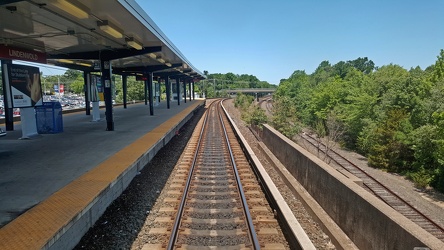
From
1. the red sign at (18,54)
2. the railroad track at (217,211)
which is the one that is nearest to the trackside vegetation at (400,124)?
the railroad track at (217,211)

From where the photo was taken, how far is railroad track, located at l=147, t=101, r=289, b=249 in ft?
17.8

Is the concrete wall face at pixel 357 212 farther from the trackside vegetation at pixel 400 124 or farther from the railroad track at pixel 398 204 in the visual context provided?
the trackside vegetation at pixel 400 124

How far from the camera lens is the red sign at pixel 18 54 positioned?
11289 millimetres

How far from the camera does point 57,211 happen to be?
4777 millimetres

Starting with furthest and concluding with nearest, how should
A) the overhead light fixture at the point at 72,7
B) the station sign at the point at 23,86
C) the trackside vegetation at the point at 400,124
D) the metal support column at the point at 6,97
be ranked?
1. the trackside vegetation at the point at 400,124
2. the metal support column at the point at 6,97
3. the station sign at the point at 23,86
4. the overhead light fixture at the point at 72,7

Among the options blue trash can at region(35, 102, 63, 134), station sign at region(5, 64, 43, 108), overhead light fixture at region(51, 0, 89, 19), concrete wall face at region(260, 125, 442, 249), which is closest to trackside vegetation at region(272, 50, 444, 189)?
concrete wall face at region(260, 125, 442, 249)

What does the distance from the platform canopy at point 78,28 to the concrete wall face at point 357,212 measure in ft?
23.6

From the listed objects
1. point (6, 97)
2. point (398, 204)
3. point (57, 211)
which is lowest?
point (398, 204)

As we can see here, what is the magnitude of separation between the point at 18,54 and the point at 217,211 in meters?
10.9

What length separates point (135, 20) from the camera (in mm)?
9688

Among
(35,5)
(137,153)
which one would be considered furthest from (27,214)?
(35,5)

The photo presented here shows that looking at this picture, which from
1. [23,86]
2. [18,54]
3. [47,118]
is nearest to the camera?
[23,86]

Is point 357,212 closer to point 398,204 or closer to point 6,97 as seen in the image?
point 398,204

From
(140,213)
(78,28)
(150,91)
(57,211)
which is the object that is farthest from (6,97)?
(57,211)
